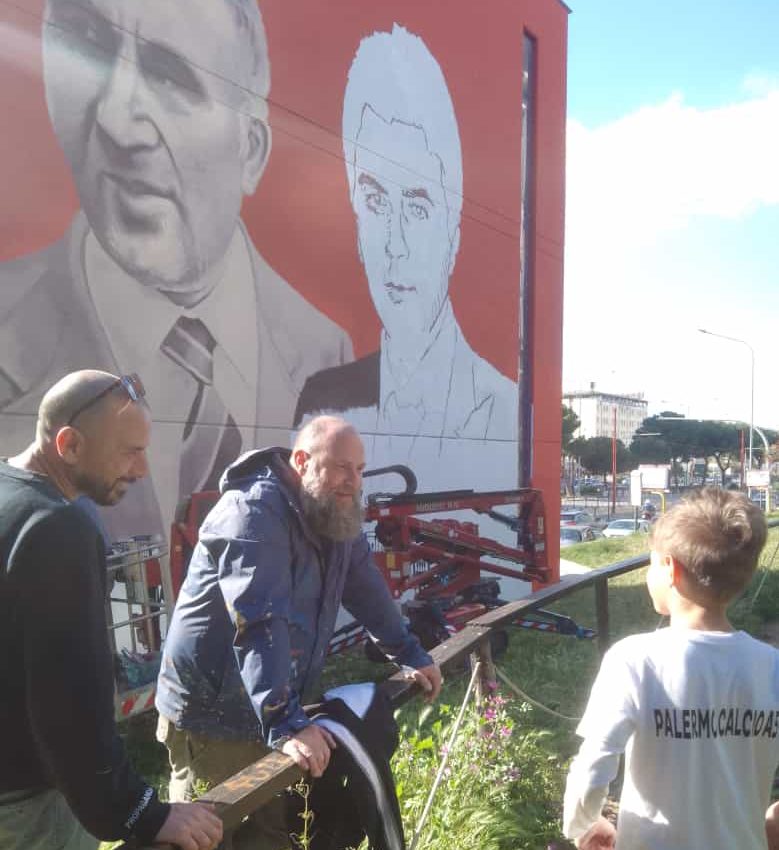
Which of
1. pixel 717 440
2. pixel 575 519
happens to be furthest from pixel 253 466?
pixel 717 440

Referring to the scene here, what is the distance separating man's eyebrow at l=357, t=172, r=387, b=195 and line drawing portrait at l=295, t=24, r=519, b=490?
11mm

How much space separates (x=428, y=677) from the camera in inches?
96.4

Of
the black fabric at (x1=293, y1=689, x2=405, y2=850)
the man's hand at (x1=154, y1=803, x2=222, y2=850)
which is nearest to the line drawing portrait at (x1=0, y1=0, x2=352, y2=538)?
the black fabric at (x1=293, y1=689, x2=405, y2=850)

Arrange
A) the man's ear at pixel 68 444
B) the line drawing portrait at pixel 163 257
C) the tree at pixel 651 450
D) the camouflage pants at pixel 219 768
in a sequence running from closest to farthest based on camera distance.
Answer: the man's ear at pixel 68 444, the camouflage pants at pixel 219 768, the line drawing portrait at pixel 163 257, the tree at pixel 651 450

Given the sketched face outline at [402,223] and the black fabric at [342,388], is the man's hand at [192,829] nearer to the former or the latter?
the black fabric at [342,388]

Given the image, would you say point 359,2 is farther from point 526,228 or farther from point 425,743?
point 425,743

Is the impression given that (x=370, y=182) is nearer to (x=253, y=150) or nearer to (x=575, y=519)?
(x=253, y=150)

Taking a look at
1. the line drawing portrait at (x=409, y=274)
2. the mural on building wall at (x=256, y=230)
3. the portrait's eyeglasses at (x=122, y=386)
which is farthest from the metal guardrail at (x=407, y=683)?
the line drawing portrait at (x=409, y=274)

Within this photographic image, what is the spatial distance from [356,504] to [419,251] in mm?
7981

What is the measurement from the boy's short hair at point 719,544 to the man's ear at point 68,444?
4.29 feet

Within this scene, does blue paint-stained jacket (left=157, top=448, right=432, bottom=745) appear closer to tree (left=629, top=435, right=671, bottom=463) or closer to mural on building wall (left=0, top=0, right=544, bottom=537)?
mural on building wall (left=0, top=0, right=544, bottom=537)

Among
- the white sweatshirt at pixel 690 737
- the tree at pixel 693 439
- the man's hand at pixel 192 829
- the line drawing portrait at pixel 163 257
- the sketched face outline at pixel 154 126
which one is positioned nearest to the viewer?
the man's hand at pixel 192 829

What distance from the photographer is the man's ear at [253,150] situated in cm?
745

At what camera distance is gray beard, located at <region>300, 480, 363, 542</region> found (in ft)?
7.65
